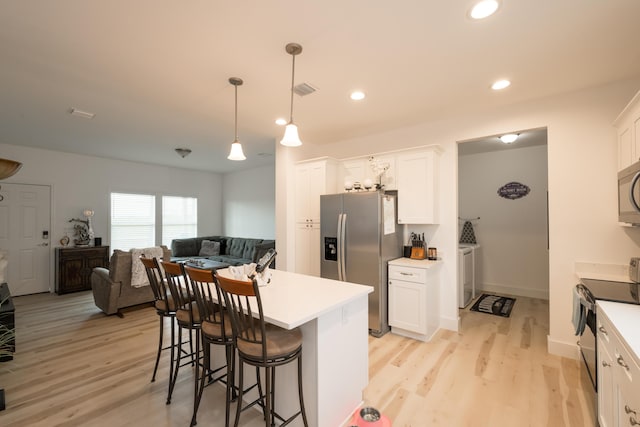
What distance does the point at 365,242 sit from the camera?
3484 mm

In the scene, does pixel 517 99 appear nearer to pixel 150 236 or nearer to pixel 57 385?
pixel 57 385

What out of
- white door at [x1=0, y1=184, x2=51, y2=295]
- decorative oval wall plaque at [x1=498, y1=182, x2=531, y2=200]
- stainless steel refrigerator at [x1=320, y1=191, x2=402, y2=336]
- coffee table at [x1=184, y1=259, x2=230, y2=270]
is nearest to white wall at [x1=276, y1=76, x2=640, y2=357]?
stainless steel refrigerator at [x1=320, y1=191, x2=402, y2=336]

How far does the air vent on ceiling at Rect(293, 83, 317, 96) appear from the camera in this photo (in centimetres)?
276

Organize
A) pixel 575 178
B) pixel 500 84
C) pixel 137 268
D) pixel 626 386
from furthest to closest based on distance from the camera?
1. pixel 137 268
2. pixel 575 178
3. pixel 500 84
4. pixel 626 386

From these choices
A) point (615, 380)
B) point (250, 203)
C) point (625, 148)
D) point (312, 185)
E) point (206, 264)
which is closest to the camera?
point (615, 380)

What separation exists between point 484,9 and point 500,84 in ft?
3.97

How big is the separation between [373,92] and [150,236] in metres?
6.44

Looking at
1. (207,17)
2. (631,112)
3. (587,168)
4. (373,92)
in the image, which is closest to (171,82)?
(207,17)

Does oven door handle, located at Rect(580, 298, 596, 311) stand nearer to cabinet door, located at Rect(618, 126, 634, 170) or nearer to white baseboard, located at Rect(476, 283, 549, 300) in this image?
cabinet door, located at Rect(618, 126, 634, 170)

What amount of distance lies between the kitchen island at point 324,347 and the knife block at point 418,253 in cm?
169

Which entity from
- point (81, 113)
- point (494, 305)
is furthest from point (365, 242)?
point (81, 113)

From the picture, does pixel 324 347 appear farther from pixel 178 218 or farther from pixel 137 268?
pixel 178 218

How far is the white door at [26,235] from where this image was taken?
16.9 feet

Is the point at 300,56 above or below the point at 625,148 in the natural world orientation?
above
